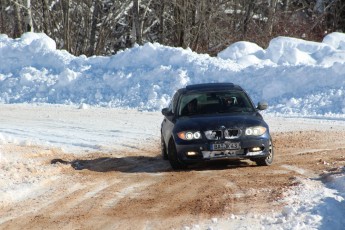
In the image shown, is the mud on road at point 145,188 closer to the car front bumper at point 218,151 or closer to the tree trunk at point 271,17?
the car front bumper at point 218,151

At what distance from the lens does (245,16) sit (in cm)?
4191

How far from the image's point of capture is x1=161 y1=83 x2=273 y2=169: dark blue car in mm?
13086

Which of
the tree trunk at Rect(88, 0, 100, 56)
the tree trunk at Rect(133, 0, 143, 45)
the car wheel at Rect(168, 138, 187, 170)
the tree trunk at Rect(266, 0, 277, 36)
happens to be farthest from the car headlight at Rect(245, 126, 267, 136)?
the tree trunk at Rect(88, 0, 100, 56)

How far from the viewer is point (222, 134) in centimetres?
1309

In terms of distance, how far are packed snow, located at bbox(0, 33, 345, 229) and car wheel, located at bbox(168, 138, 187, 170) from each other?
3.31m

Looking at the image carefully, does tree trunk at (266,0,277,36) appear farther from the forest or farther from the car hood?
the car hood

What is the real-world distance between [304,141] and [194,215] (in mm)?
8117

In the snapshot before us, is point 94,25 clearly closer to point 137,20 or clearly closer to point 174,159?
point 137,20

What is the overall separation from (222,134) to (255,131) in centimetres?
58

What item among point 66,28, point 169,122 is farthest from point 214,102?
point 66,28

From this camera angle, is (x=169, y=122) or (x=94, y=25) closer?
(x=169, y=122)

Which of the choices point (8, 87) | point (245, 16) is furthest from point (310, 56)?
point (245, 16)

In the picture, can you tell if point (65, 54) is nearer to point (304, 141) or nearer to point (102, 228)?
point (304, 141)

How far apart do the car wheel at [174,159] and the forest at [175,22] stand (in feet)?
69.1
